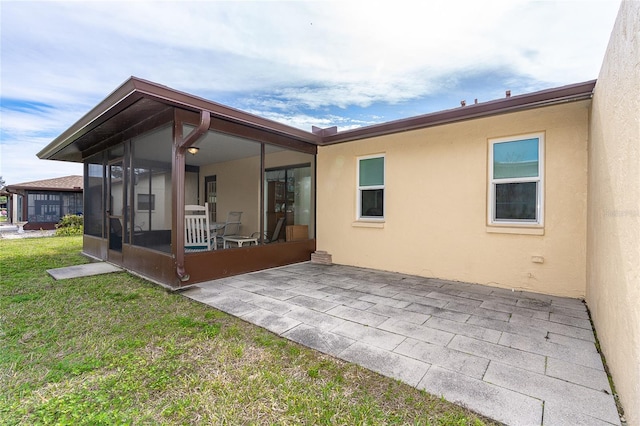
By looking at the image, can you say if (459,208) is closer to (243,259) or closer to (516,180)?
(516,180)

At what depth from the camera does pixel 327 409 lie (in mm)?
1701

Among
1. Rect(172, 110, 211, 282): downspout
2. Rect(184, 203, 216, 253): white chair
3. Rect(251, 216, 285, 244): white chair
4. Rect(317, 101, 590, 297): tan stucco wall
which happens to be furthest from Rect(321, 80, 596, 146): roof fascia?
Rect(184, 203, 216, 253): white chair

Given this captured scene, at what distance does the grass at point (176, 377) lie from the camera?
166 cm

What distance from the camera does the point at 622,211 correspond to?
181cm

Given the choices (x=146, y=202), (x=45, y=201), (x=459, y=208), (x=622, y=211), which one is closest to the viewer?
(x=622, y=211)

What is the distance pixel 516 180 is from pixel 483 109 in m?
1.16

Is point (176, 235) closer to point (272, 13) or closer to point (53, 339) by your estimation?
point (53, 339)

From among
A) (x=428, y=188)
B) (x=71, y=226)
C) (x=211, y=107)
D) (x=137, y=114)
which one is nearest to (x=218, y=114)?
(x=211, y=107)

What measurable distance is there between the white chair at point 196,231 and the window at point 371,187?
3045 millimetres

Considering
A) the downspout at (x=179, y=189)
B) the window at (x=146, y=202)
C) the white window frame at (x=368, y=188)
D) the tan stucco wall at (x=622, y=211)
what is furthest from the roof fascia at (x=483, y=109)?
the window at (x=146, y=202)

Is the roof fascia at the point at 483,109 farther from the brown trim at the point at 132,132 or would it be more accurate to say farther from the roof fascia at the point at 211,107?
the brown trim at the point at 132,132

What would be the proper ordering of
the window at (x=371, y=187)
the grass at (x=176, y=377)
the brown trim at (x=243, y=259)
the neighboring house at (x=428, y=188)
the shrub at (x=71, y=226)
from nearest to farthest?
1. the grass at (x=176, y=377)
2. the neighboring house at (x=428, y=188)
3. the brown trim at (x=243, y=259)
4. the window at (x=371, y=187)
5. the shrub at (x=71, y=226)

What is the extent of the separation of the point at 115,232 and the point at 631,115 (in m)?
7.48

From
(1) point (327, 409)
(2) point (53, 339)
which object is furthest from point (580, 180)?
(2) point (53, 339)
